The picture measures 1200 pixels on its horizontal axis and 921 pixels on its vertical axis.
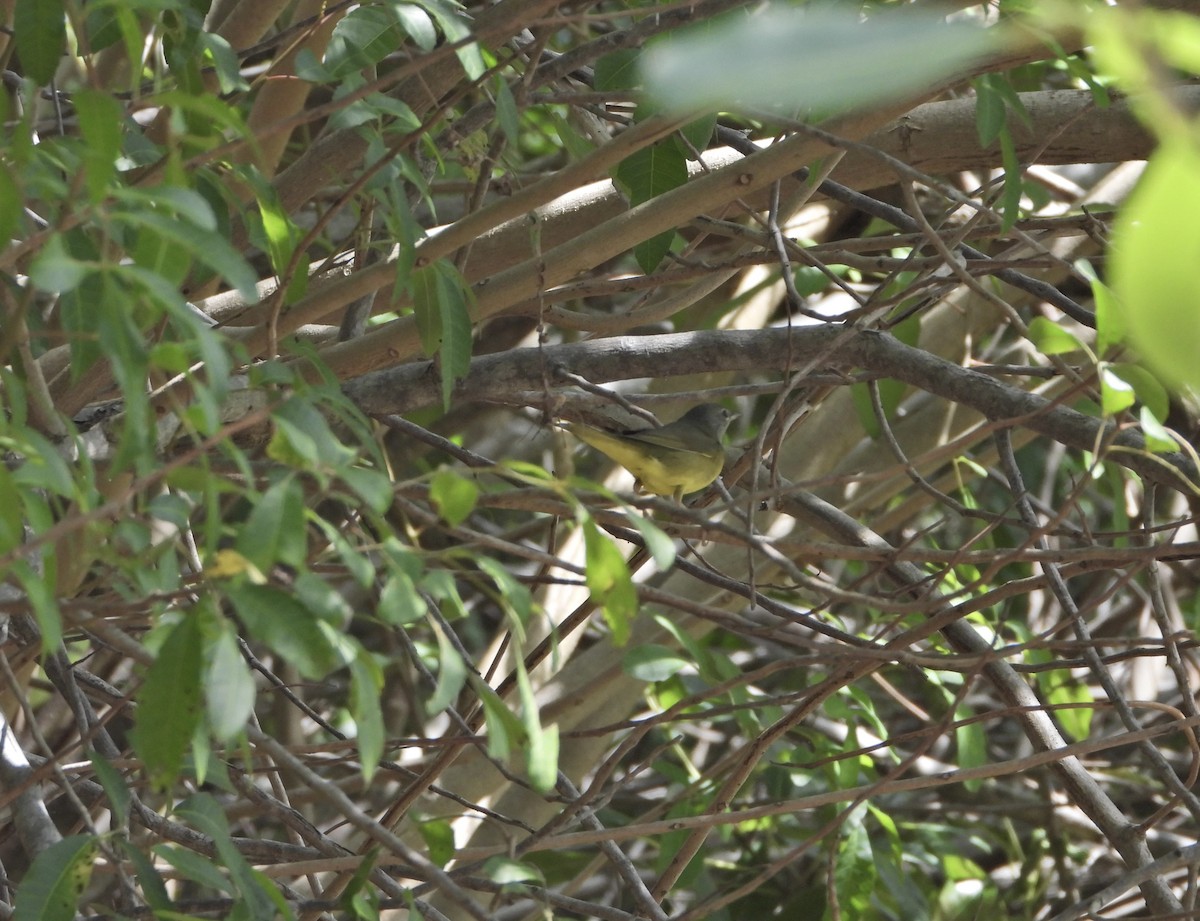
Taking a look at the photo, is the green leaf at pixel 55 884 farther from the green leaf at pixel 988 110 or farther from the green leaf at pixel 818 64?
the green leaf at pixel 988 110

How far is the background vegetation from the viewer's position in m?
1.26

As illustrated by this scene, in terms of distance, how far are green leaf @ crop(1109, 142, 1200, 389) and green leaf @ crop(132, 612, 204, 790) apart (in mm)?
1007

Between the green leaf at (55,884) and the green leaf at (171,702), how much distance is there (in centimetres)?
28

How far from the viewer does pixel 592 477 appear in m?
5.06

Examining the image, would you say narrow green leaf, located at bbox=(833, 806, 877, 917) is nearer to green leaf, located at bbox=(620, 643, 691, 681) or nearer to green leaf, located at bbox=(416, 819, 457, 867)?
green leaf, located at bbox=(620, 643, 691, 681)

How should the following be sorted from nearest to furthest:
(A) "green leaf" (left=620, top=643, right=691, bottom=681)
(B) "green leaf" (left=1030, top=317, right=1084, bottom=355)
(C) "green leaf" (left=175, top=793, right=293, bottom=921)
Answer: (C) "green leaf" (left=175, top=793, right=293, bottom=921)
(B) "green leaf" (left=1030, top=317, right=1084, bottom=355)
(A) "green leaf" (left=620, top=643, right=691, bottom=681)

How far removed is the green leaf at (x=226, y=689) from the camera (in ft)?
3.70

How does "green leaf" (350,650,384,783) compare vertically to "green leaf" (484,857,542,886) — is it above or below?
above

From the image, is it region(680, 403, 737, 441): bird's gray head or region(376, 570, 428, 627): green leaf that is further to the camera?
region(680, 403, 737, 441): bird's gray head

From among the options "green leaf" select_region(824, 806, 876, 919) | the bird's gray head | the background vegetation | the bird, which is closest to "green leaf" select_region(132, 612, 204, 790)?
the background vegetation

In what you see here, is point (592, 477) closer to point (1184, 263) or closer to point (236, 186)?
point (236, 186)

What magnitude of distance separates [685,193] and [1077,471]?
2914mm

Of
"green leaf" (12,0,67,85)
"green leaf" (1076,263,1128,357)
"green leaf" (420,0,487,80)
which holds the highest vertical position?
"green leaf" (12,0,67,85)

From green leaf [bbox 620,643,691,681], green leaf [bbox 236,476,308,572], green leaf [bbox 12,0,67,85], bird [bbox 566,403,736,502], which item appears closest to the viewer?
green leaf [bbox 236,476,308,572]
